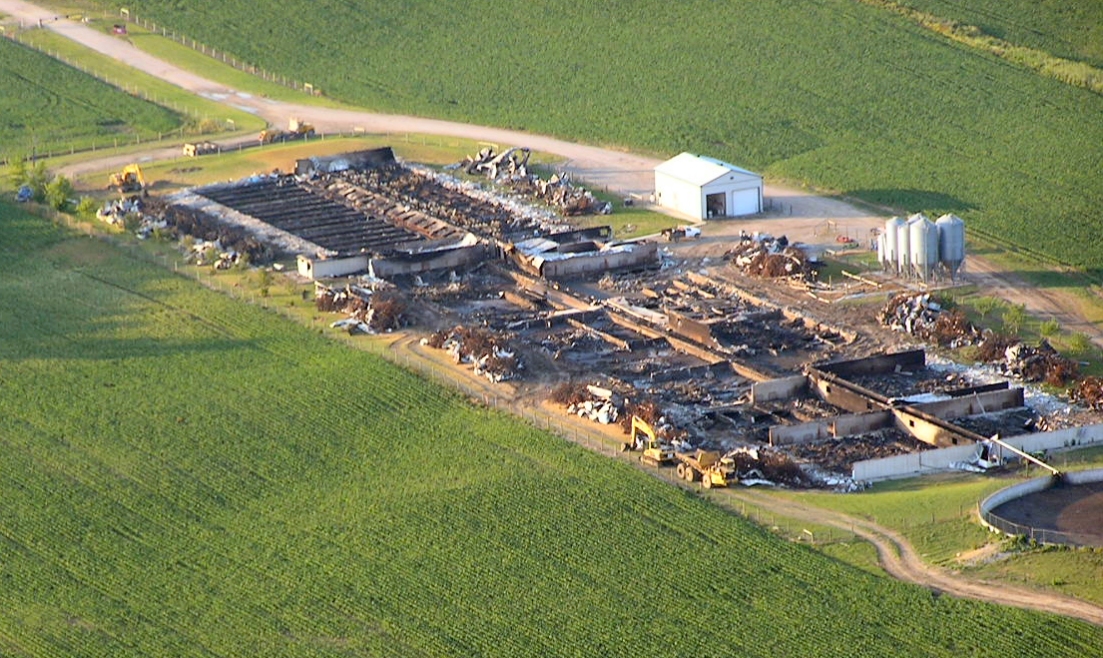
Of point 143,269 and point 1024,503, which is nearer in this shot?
point 1024,503

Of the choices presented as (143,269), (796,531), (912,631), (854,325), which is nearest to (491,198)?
(143,269)

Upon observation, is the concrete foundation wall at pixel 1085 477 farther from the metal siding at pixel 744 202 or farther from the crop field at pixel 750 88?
the metal siding at pixel 744 202

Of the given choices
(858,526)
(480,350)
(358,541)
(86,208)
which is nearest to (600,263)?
(480,350)

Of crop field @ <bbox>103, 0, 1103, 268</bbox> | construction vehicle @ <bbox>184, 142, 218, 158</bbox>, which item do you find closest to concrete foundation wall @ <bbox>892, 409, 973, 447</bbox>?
crop field @ <bbox>103, 0, 1103, 268</bbox>

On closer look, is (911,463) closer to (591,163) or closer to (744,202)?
(744,202)

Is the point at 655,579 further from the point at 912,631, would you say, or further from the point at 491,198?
the point at 491,198

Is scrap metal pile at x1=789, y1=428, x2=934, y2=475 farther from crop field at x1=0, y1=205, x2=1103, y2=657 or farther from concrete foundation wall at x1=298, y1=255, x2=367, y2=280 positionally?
concrete foundation wall at x1=298, y1=255, x2=367, y2=280
